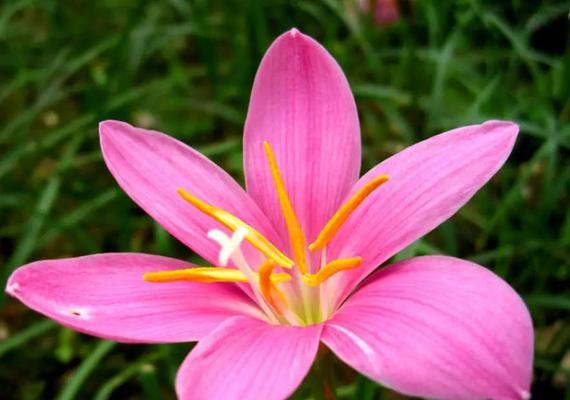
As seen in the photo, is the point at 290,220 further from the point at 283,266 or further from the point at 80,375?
the point at 80,375

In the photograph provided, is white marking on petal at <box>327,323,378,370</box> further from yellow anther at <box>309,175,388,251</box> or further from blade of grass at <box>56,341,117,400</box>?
blade of grass at <box>56,341,117,400</box>

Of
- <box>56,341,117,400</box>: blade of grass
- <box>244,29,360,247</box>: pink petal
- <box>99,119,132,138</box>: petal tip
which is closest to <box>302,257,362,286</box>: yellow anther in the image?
<box>244,29,360,247</box>: pink petal

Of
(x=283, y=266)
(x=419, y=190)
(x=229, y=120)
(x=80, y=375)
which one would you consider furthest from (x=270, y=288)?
(x=229, y=120)

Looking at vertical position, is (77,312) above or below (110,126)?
below

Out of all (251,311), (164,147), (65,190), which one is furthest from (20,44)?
(251,311)

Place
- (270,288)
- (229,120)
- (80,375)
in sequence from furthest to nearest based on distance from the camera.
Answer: (229,120) → (80,375) → (270,288)
